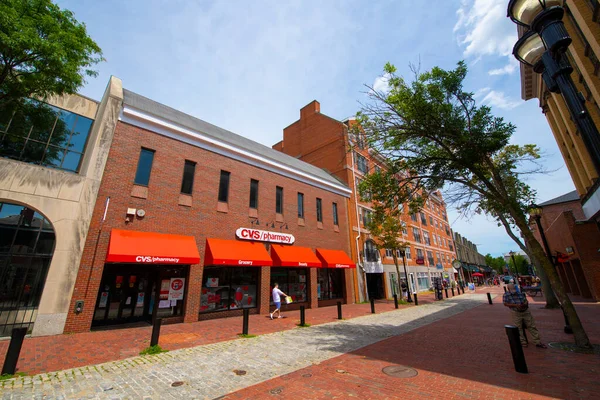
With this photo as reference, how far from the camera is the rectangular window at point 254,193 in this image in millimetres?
16000

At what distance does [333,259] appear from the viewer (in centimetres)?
1891

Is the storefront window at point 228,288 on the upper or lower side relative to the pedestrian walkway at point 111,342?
upper

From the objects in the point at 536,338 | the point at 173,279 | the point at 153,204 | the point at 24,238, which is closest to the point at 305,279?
the point at 173,279

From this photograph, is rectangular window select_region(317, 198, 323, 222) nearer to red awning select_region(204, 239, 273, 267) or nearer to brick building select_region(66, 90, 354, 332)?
brick building select_region(66, 90, 354, 332)

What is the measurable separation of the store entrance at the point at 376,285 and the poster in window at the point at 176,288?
17.9 metres

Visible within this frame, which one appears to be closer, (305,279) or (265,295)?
(265,295)

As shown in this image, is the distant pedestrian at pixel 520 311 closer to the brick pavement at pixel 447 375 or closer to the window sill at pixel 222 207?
the brick pavement at pixel 447 375

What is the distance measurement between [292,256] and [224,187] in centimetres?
582

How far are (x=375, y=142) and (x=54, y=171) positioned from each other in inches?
488

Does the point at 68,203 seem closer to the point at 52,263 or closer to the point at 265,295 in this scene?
the point at 52,263

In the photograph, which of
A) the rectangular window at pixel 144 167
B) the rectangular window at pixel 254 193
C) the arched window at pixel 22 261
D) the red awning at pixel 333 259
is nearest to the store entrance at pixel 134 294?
the arched window at pixel 22 261

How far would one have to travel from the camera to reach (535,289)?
23.5 meters

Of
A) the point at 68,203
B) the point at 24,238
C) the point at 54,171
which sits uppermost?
the point at 54,171

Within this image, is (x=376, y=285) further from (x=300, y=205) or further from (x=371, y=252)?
(x=300, y=205)
